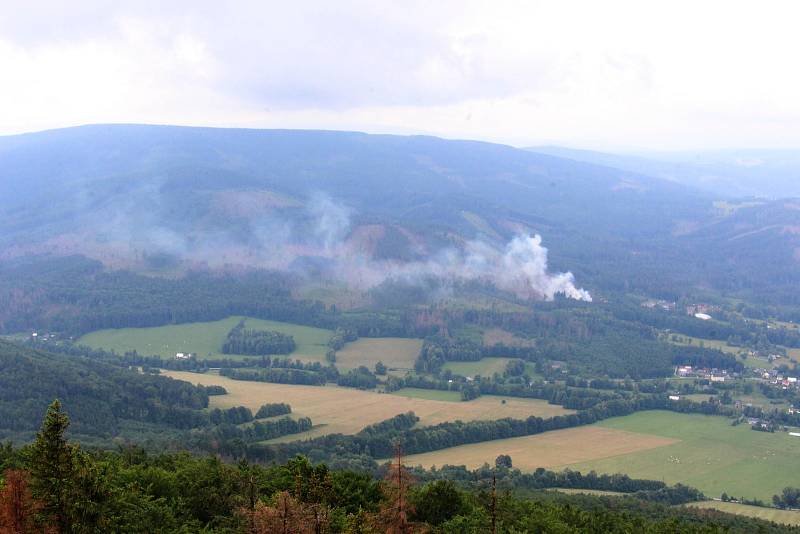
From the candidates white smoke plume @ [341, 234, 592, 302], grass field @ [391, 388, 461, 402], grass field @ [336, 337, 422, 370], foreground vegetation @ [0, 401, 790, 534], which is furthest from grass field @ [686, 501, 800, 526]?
white smoke plume @ [341, 234, 592, 302]

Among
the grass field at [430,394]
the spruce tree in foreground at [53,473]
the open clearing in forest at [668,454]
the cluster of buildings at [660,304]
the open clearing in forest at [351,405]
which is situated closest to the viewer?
the spruce tree in foreground at [53,473]

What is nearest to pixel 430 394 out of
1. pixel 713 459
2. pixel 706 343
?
pixel 713 459

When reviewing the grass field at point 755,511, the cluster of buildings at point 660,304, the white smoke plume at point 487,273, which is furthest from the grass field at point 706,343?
the grass field at point 755,511

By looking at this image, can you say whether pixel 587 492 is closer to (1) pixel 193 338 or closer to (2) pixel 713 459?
(2) pixel 713 459

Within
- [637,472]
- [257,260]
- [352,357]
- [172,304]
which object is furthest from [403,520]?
[257,260]

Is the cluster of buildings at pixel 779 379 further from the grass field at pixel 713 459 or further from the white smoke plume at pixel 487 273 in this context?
the white smoke plume at pixel 487 273

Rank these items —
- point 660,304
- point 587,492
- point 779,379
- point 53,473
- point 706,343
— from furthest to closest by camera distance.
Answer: point 660,304, point 706,343, point 779,379, point 587,492, point 53,473

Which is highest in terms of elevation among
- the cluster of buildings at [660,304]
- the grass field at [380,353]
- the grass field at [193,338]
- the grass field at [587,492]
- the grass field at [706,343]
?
the cluster of buildings at [660,304]
